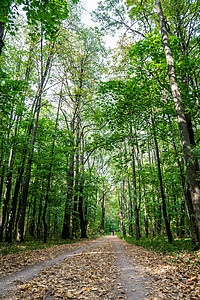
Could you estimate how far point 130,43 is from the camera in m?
12.7

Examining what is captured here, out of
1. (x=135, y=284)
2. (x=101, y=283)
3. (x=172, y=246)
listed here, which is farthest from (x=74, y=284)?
(x=172, y=246)

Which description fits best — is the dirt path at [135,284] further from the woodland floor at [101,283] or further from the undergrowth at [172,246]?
the undergrowth at [172,246]

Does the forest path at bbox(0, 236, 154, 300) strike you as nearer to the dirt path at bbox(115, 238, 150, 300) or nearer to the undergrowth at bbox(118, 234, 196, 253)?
the dirt path at bbox(115, 238, 150, 300)

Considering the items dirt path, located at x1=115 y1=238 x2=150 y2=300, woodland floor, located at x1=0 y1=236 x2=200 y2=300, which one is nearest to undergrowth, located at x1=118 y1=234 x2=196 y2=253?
woodland floor, located at x1=0 y1=236 x2=200 y2=300

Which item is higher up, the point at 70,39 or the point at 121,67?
the point at 70,39

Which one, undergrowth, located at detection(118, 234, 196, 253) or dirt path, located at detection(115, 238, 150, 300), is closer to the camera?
dirt path, located at detection(115, 238, 150, 300)

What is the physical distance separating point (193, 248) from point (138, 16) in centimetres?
1299

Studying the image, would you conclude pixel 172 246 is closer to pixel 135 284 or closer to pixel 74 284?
pixel 135 284

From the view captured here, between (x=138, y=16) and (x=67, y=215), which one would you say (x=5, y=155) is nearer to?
(x=67, y=215)

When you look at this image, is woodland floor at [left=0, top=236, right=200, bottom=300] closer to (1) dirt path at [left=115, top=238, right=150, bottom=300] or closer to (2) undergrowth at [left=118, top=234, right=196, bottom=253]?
(1) dirt path at [left=115, top=238, right=150, bottom=300]

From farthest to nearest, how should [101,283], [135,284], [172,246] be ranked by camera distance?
[172,246] < [101,283] < [135,284]

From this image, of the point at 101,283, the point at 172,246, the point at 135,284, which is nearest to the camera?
the point at 135,284

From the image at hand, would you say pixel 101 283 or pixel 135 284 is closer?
pixel 135 284

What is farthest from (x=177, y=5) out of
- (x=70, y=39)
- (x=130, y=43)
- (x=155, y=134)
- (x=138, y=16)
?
(x=70, y=39)
